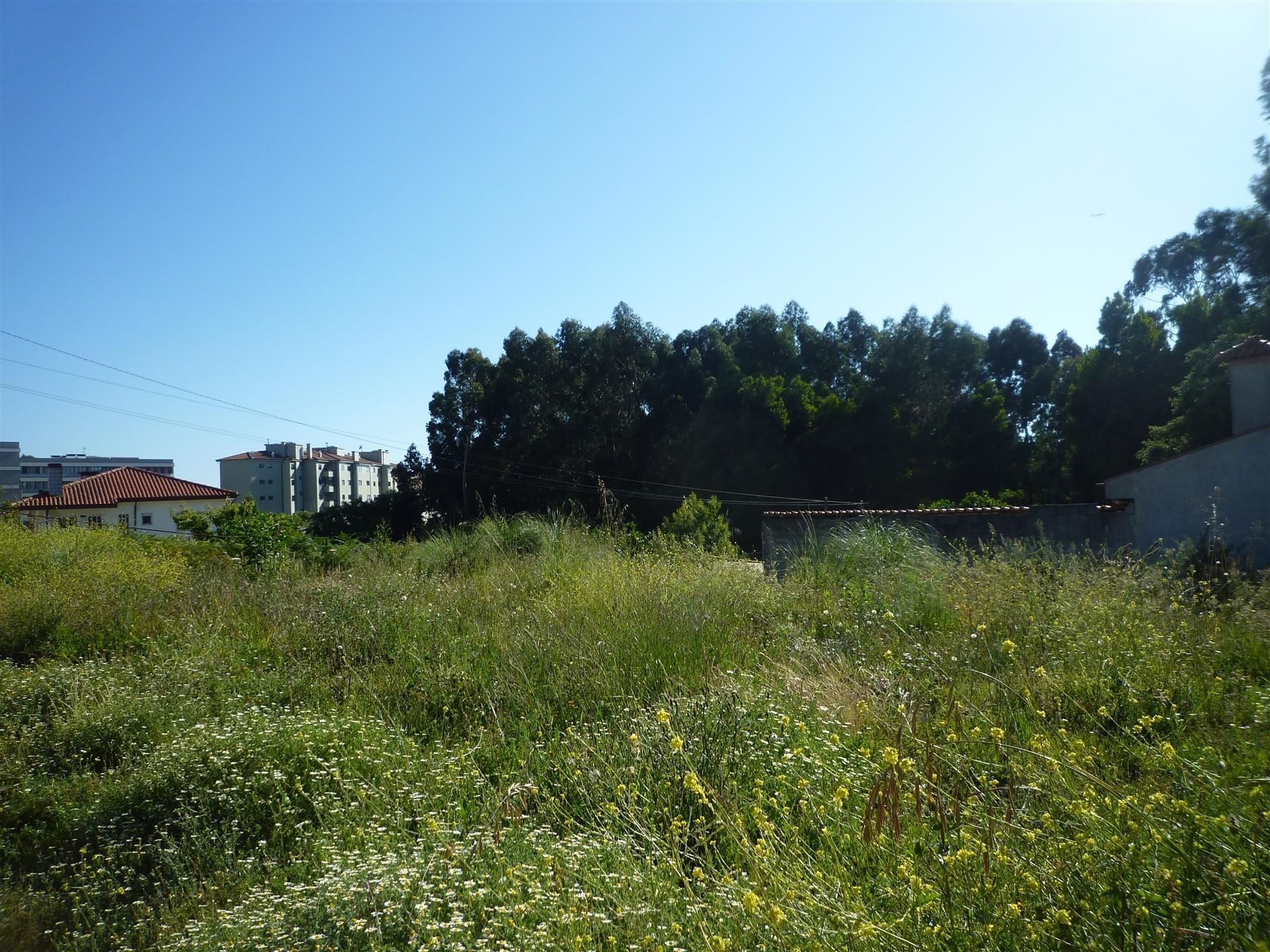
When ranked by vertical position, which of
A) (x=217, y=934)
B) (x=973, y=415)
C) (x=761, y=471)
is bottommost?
(x=217, y=934)

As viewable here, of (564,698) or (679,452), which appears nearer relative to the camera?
(564,698)

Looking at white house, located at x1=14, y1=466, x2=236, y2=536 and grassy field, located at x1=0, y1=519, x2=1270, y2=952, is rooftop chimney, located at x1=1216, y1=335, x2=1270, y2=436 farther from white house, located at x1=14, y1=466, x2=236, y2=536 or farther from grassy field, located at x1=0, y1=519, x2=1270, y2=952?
white house, located at x1=14, y1=466, x2=236, y2=536

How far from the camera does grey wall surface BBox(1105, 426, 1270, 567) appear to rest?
1417cm

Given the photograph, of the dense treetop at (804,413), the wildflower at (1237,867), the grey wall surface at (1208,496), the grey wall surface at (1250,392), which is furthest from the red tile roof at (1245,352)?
the wildflower at (1237,867)

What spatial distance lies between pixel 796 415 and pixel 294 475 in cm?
4308

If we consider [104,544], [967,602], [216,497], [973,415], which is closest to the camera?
[967,602]

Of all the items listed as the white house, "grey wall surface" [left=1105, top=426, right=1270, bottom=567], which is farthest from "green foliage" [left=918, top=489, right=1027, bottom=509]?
the white house

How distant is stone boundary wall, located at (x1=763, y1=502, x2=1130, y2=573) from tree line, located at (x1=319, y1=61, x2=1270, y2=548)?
9431mm

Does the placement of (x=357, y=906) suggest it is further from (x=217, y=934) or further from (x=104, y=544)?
(x=104, y=544)

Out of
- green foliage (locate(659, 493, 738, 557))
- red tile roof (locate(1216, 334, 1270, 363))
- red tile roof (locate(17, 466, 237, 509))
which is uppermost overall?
red tile roof (locate(1216, 334, 1270, 363))

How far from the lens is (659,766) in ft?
11.8

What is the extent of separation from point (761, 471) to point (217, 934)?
2968cm

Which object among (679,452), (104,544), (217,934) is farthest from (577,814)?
(679,452)

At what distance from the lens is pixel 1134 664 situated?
424 cm
